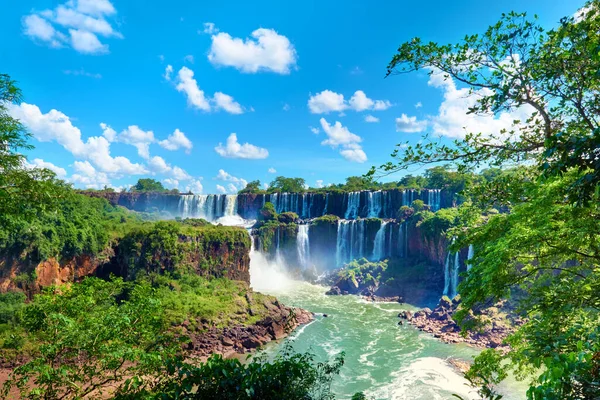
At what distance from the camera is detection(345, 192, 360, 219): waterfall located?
50406mm

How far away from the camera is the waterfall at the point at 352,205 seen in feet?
165

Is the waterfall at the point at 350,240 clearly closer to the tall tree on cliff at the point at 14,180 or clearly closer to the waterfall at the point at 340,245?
the waterfall at the point at 340,245

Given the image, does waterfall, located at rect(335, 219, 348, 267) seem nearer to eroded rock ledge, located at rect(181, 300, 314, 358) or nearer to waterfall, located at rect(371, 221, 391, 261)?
waterfall, located at rect(371, 221, 391, 261)

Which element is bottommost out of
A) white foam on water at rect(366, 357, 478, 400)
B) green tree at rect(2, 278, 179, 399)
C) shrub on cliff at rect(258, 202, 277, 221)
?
white foam on water at rect(366, 357, 478, 400)

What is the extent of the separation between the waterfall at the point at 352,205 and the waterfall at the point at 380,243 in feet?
28.5

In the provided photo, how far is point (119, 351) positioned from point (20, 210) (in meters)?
4.15

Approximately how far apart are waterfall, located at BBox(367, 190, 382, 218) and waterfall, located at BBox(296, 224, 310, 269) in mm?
9924

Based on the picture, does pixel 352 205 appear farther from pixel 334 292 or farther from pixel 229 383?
pixel 229 383

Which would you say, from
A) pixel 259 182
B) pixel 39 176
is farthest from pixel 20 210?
pixel 259 182

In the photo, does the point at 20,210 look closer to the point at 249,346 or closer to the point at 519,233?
the point at 519,233

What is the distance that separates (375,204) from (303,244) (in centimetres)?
1207

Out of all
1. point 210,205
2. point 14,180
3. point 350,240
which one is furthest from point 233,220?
point 14,180

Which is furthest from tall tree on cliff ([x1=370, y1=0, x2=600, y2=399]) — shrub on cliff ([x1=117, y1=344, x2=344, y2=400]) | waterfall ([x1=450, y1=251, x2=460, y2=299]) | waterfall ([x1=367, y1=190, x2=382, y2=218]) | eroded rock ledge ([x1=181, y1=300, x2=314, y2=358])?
waterfall ([x1=367, y1=190, x2=382, y2=218])

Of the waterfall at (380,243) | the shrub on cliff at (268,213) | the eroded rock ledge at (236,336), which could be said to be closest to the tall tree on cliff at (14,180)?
the eroded rock ledge at (236,336)
